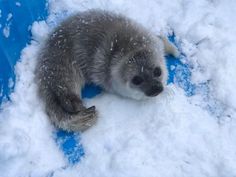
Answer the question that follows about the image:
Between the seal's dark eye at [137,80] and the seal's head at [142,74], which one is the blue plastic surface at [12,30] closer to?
the seal's head at [142,74]

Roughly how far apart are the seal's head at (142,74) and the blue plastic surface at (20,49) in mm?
336

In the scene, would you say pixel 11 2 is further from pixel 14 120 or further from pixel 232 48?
pixel 232 48

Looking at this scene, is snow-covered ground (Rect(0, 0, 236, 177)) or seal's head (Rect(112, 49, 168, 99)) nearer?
snow-covered ground (Rect(0, 0, 236, 177))

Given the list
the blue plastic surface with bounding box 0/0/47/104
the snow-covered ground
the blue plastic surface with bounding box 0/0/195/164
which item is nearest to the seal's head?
the snow-covered ground

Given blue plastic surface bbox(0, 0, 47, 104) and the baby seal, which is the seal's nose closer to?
the baby seal

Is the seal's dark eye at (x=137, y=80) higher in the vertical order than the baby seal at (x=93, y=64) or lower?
lower

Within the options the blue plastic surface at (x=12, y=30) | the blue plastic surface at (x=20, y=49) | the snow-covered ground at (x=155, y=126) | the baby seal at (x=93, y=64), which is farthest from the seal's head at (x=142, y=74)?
the blue plastic surface at (x=12, y=30)

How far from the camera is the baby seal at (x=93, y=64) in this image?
401cm

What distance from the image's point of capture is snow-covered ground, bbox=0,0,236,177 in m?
3.70

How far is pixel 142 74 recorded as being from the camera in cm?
400

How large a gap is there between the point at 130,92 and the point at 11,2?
51.4 inches

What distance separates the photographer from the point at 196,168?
12.1 ft

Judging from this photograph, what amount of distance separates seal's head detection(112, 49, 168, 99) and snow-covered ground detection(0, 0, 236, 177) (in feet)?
0.51

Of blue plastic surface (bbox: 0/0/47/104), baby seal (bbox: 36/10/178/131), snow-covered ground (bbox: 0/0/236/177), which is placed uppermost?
blue plastic surface (bbox: 0/0/47/104)
